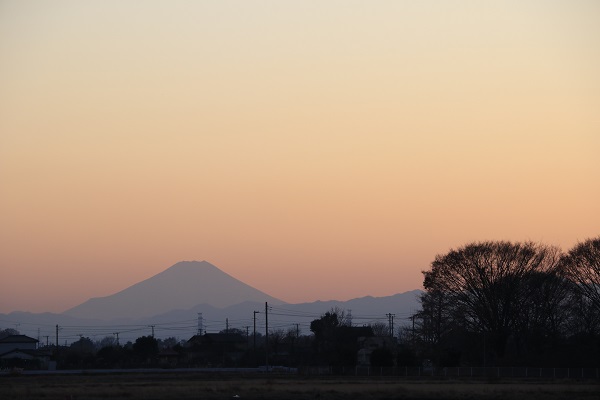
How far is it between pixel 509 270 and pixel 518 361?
12956 millimetres

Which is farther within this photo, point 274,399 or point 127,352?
point 127,352

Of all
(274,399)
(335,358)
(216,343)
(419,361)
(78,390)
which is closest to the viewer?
(274,399)

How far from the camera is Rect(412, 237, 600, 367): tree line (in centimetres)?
9975

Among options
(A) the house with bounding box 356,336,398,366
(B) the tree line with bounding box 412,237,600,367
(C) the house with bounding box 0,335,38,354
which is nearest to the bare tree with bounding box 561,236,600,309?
(B) the tree line with bounding box 412,237,600,367

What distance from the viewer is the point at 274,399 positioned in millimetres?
51406

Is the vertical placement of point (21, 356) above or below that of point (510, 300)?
below

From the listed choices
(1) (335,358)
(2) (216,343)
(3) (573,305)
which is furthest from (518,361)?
(2) (216,343)

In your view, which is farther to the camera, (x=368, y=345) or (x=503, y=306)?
(x=368, y=345)

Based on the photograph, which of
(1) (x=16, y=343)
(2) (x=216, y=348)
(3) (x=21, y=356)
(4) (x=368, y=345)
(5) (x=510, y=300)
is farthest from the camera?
(2) (x=216, y=348)

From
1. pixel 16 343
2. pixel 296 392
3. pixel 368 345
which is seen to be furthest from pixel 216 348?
pixel 296 392

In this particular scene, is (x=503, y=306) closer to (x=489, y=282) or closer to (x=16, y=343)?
(x=489, y=282)

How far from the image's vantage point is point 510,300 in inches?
3964

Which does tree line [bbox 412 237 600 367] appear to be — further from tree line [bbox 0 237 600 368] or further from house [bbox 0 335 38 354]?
house [bbox 0 335 38 354]

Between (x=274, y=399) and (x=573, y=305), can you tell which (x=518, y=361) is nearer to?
(x=573, y=305)
